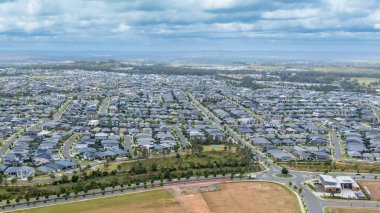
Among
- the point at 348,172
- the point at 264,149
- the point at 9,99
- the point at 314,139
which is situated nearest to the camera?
the point at 348,172

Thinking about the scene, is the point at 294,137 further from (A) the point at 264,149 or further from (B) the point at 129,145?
(B) the point at 129,145

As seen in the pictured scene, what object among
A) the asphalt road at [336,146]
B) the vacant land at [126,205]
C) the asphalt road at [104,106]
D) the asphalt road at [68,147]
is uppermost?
the asphalt road at [104,106]

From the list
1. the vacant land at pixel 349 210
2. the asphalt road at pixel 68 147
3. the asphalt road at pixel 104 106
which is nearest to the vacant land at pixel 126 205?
the vacant land at pixel 349 210

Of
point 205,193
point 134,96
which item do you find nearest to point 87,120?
point 134,96

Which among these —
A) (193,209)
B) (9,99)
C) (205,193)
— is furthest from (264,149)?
(9,99)

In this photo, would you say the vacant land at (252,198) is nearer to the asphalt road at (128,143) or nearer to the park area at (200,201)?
the park area at (200,201)

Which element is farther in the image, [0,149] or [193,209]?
[0,149]

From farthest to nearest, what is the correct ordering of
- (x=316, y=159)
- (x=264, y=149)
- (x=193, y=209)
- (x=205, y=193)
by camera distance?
(x=264, y=149), (x=316, y=159), (x=205, y=193), (x=193, y=209)
